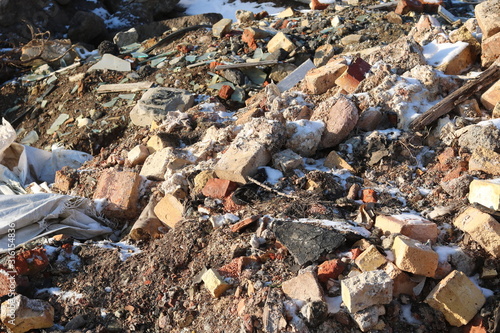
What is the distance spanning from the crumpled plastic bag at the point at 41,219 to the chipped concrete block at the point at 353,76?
100 inches

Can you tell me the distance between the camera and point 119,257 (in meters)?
3.61

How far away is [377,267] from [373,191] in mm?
936

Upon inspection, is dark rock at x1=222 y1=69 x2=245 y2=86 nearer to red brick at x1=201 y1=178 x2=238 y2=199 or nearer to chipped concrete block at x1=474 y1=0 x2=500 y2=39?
red brick at x1=201 y1=178 x2=238 y2=199

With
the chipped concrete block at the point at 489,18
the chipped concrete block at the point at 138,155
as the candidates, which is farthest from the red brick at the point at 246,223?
the chipped concrete block at the point at 489,18

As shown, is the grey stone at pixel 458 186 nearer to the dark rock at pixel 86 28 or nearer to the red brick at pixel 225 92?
the red brick at pixel 225 92

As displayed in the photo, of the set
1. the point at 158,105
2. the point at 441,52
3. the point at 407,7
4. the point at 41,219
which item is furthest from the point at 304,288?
the point at 407,7

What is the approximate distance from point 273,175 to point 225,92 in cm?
241

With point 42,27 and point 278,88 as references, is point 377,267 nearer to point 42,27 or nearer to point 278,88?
point 278,88

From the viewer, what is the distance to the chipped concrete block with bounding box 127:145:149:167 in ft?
15.8

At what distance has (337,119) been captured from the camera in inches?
168

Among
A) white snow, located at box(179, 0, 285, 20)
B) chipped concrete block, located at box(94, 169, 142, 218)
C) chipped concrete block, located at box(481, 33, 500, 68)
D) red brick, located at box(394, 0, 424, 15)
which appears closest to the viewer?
chipped concrete block, located at box(94, 169, 142, 218)

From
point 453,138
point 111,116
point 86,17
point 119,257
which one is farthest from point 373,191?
point 86,17

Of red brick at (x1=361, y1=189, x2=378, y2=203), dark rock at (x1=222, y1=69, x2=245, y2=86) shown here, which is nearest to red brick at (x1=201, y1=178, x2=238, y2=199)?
red brick at (x1=361, y1=189, x2=378, y2=203)

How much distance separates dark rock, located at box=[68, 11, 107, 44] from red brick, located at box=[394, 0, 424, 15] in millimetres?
6115
